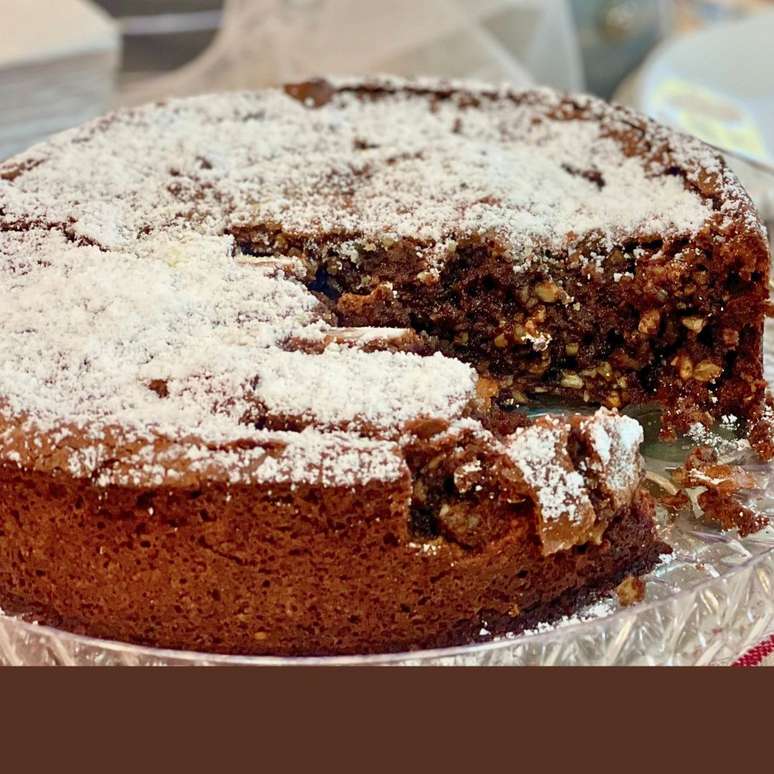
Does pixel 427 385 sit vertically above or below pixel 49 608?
above

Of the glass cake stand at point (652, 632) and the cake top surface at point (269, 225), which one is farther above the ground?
the cake top surface at point (269, 225)

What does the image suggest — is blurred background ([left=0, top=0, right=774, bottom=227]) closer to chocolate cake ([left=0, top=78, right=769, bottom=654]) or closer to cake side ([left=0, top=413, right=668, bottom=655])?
chocolate cake ([left=0, top=78, right=769, bottom=654])

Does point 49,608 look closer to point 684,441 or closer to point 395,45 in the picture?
point 684,441

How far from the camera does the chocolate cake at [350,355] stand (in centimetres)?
187

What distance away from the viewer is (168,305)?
2213 mm

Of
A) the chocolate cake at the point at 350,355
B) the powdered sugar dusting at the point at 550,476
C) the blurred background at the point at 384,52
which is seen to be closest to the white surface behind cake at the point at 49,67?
the blurred background at the point at 384,52

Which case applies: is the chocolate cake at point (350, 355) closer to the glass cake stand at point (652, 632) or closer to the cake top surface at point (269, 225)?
the cake top surface at point (269, 225)

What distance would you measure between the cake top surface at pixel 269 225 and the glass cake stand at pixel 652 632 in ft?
1.02

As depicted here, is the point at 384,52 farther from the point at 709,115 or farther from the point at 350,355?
the point at 350,355

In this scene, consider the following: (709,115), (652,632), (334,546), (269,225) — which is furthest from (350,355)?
(709,115)

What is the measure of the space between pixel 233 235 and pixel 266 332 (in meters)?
0.47

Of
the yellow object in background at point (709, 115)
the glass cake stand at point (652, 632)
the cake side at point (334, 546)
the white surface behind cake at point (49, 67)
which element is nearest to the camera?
the glass cake stand at point (652, 632)

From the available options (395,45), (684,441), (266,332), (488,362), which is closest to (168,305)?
(266,332)

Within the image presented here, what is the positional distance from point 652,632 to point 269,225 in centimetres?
123
